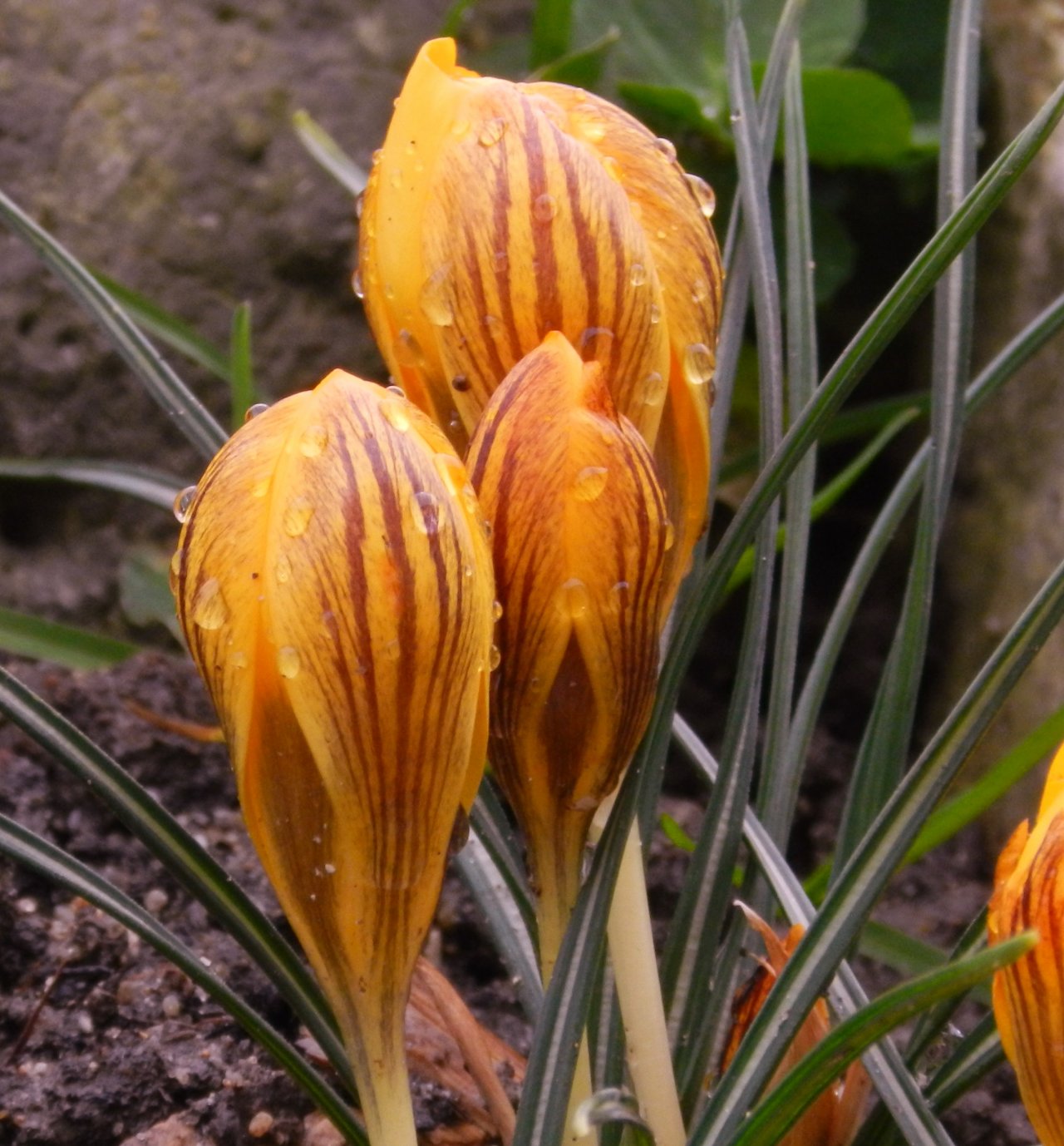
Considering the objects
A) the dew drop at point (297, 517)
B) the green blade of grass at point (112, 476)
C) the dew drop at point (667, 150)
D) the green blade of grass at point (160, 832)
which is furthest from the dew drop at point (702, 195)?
the green blade of grass at point (112, 476)

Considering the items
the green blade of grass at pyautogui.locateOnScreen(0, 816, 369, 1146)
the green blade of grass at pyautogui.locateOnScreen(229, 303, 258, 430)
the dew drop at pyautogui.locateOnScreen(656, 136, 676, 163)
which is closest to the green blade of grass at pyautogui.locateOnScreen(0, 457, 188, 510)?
the green blade of grass at pyautogui.locateOnScreen(229, 303, 258, 430)

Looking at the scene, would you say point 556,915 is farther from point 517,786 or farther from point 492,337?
point 492,337

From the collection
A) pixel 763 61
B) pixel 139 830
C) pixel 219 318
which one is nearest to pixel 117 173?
pixel 219 318

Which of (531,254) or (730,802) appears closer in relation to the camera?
(531,254)

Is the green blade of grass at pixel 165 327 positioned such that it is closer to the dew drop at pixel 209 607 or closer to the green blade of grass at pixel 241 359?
the green blade of grass at pixel 241 359

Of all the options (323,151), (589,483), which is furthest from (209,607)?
(323,151)

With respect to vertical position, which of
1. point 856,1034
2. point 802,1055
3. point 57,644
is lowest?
point 57,644

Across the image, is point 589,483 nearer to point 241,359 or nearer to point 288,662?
point 288,662
